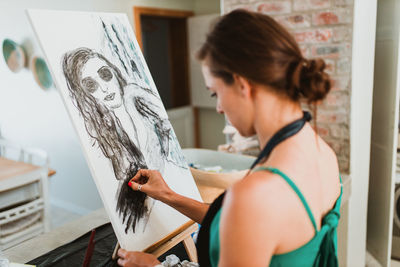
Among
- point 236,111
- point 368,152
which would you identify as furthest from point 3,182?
point 368,152

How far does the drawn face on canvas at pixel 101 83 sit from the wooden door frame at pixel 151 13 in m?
2.48

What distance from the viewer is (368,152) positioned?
226cm

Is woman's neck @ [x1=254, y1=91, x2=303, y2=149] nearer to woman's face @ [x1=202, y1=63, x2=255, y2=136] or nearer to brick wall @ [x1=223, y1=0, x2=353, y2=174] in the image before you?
woman's face @ [x1=202, y1=63, x2=255, y2=136]

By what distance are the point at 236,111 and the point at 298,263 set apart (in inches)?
14.5

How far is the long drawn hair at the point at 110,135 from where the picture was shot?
1.15m

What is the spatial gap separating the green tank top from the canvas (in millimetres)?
401

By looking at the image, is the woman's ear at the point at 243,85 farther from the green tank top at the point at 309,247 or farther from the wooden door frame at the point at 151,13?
the wooden door frame at the point at 151,13

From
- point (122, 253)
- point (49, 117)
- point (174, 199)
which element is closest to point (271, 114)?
point (174, 199)

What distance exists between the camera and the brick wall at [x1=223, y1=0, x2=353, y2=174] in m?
2.00

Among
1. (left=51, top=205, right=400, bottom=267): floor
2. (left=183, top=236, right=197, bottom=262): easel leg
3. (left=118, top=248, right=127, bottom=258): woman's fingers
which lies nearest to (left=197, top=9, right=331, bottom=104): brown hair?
(left=118, top=248, right=127, bottom=258): woman's fingers

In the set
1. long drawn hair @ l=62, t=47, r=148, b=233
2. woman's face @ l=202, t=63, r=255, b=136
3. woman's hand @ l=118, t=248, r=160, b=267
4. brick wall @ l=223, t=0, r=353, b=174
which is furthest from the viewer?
brick wall @ l=223, t=0, r=353, b=174

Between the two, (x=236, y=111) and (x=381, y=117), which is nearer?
(x=236, y=111)

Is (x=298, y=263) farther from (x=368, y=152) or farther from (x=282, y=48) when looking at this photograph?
(x=368, y=152)

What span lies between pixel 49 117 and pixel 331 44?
279 centimetres
